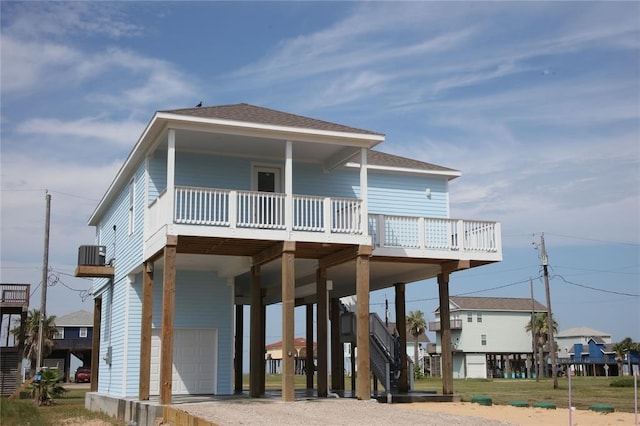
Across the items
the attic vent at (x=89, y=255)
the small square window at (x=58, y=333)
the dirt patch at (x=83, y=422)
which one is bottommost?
the dirt patch at (x=83, y=422)

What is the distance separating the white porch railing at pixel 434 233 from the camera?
22406 millimetres

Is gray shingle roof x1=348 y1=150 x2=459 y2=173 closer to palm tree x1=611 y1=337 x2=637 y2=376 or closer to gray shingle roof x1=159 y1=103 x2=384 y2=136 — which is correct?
gray shingle roof x1=159 y1=103 x2=384 y2=136

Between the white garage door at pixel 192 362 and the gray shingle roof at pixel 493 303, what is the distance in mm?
60760

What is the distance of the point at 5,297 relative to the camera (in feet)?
124

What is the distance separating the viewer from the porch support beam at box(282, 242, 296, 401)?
60.8 ft

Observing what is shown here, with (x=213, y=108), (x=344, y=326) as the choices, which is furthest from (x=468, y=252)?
(x=213, y=108)

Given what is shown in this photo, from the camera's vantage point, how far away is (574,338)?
10300 centimetres

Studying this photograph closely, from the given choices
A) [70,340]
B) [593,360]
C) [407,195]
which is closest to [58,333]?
[70,340]

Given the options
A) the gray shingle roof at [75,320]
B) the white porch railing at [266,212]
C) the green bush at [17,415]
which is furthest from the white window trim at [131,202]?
the gray shingle roof at [75,320]

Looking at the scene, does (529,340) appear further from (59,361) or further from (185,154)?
(185,154)

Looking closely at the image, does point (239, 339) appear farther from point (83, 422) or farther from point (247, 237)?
point (247, 237)

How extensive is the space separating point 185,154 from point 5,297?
2048cm

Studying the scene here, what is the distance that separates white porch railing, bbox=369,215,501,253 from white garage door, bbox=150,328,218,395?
20.8 ft

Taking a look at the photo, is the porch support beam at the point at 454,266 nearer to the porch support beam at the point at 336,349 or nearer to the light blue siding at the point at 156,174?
the porch support beam at the point at 336,349
